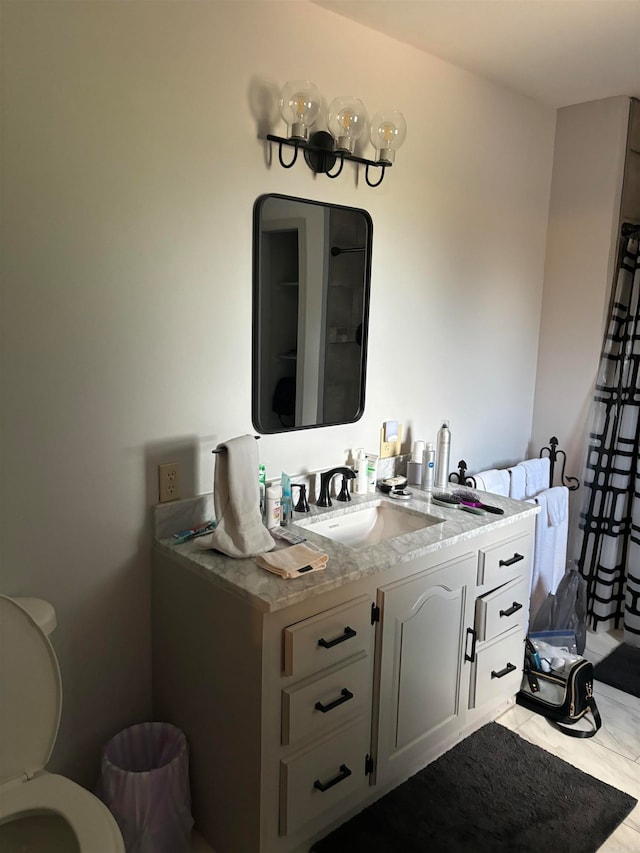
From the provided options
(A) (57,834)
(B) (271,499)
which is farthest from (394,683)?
(A) (57,834)

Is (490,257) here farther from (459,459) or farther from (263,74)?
(263,74)

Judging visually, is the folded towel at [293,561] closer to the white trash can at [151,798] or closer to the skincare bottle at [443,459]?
the white trash can at [151,798]

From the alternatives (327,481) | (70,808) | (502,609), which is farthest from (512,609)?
(70,808)

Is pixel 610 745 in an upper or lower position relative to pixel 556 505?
lower

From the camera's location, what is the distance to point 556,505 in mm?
2938

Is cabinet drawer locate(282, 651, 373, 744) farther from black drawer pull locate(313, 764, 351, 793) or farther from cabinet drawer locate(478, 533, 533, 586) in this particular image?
cabinet drawer locate(478, 533, 533, 586)

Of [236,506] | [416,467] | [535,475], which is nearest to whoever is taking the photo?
[236,506]

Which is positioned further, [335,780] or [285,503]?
[285,503]

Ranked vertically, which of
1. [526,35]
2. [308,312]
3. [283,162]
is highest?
[526,35]

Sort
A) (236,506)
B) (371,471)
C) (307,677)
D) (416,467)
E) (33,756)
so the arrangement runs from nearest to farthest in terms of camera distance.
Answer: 1. (33,756)
2. (307,677)
3. (236,506)
4. (371,471)
5. (416,467)

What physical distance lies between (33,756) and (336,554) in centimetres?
89

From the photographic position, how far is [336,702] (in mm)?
1764

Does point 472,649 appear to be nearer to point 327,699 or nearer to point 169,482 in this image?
point 327,699

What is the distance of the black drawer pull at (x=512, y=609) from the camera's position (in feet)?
7.72
